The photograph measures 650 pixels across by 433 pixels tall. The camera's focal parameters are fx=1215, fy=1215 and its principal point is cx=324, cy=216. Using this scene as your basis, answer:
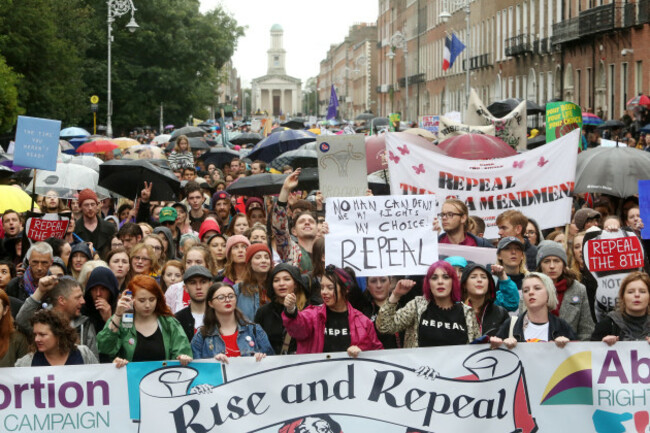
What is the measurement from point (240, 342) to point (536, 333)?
70.5 inches

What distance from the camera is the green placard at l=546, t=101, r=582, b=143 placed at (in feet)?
52.6

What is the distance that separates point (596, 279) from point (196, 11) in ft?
180

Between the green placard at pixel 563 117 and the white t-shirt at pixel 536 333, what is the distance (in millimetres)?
9008

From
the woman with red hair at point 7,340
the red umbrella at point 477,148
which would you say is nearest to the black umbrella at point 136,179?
the red umbrella at point 477,148

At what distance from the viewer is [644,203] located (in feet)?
31.2

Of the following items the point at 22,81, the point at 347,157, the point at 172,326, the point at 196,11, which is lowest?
the point at 172,326

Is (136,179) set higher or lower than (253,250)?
higher

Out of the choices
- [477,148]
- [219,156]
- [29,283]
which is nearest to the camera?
[29,283]

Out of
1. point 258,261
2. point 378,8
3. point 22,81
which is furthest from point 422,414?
point 378,8

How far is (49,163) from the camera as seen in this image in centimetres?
1127

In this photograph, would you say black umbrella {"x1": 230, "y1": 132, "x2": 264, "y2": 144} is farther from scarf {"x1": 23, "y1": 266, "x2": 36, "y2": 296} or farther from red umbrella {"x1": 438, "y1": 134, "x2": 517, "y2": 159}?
scarf {"x1": 23, "y1": 266, "x2": 36, "y2": 296}

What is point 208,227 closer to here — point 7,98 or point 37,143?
point 37,143

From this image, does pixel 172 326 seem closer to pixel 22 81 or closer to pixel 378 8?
pixel 22 81

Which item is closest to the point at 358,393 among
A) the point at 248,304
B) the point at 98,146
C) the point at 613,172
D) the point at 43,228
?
the point at 248,304
